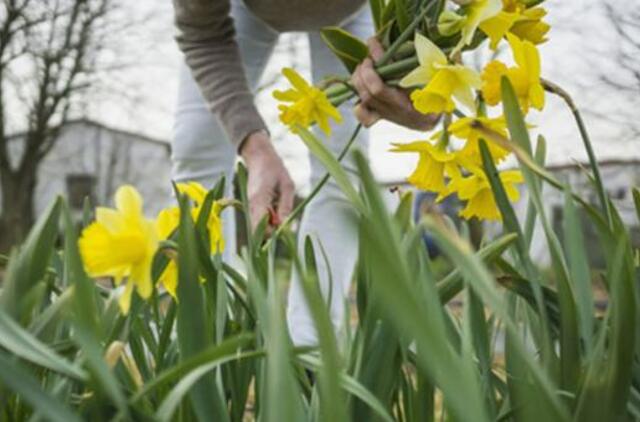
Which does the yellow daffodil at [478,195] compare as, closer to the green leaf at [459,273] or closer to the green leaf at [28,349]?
the green leaf at [459,273]

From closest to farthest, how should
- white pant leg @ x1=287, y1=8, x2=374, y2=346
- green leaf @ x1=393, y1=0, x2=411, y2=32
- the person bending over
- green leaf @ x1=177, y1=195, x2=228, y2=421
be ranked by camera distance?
green leaf @ x1=177, y1=195, x2=228, y2=421
green leaf @ x1=393, y1=0, x2=411, y2=32
the person bending over
white pant leg @ x1=287, y1=8, x2=374, y2=346

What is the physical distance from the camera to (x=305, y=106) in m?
0.61

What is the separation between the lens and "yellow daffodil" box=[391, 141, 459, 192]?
20.9 inches

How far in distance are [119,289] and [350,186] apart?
0.37 feet

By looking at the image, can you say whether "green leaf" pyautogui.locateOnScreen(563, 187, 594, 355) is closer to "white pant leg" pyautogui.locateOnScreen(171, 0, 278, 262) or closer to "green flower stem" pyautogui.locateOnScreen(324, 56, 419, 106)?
"green flower stem" pyautogui.locateOnScreen(324, 56, 419, 106)

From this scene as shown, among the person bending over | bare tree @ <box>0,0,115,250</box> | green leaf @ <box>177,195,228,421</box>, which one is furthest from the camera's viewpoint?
bare tree @ <box>0,0,115,250</box>

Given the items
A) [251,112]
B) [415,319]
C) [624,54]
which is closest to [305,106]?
[415,319]

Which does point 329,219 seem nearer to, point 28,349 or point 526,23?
point 526,23

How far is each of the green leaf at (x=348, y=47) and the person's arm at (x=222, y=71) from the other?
435 millimetres

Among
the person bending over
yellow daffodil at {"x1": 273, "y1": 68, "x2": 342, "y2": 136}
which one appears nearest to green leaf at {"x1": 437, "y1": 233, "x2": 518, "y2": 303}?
yellow daffodil at {"x1": 273, "y1": 68, "x2": 342, "y2": 136}

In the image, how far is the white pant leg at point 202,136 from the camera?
143 cm

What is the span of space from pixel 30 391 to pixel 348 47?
0.50m

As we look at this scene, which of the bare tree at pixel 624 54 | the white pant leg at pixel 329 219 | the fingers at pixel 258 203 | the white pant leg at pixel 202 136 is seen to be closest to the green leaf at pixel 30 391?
the fingers at pixel 258 203

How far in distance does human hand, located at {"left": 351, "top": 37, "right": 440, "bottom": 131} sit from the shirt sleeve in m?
0.43
